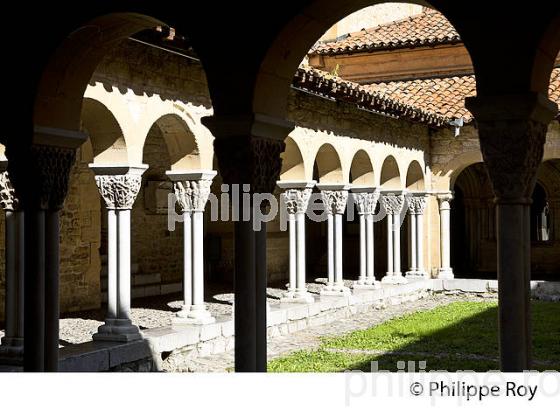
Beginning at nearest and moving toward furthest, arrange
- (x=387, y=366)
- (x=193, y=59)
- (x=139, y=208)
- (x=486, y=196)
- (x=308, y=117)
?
(x=387, y=366)
(x=193, y=59)
(x=308, y=117)
(x=139, y=208)
(x=486, y=196)

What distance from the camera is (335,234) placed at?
1695 cm

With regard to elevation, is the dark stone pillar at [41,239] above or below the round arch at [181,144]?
below

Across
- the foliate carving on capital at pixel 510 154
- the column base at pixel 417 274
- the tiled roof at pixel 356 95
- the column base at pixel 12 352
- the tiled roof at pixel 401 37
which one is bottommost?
Answer: the column base at pixel 12 352

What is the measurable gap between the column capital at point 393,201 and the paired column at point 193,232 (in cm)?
848

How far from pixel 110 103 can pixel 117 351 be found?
3018mm

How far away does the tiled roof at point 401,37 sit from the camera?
75.6 ft

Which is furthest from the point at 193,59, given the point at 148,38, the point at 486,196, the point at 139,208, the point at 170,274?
the point at 486,196

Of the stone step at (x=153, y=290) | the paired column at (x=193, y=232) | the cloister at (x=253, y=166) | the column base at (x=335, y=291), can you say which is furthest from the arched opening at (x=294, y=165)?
the stone step at (x=153, y=290)

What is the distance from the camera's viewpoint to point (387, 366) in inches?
434

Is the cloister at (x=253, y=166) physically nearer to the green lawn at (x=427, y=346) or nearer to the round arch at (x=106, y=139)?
the round arch at (x=106, y=139)

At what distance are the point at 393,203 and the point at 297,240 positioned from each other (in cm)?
526

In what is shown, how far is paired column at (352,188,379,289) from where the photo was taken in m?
18.5
